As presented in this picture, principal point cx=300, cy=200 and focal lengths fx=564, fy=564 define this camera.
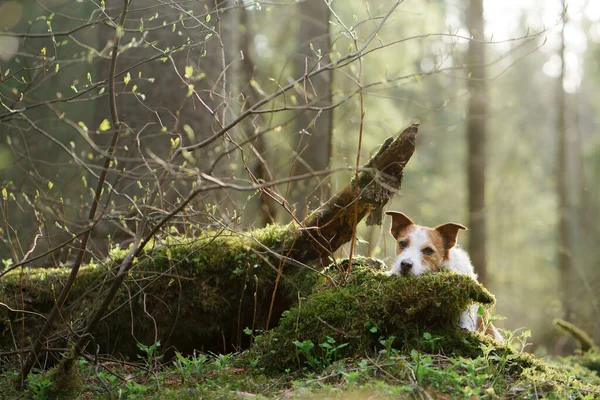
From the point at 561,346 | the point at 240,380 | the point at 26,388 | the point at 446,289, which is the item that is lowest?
the point at 561,346

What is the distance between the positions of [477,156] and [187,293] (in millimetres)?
9079

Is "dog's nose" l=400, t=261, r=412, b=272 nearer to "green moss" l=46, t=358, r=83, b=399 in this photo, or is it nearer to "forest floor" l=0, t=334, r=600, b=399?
"forest floor" l=0, t=334, r=600, b=399

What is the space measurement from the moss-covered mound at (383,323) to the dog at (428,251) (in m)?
0.52

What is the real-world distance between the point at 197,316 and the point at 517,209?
21.1 m

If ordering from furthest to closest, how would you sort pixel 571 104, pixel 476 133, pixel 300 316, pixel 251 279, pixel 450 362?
pixel 571 104, pixel 476 133, pixel 251 279, pixel 300 316, pixel 450 362

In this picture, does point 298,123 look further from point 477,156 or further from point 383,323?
point 383,323

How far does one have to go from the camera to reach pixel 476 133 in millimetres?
12984

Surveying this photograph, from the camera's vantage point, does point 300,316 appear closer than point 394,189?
Yes

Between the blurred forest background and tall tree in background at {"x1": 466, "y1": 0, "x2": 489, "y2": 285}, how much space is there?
45 millimetres

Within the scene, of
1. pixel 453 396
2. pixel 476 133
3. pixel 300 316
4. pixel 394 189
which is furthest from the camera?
pixel 476 133

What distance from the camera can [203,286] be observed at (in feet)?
18.2

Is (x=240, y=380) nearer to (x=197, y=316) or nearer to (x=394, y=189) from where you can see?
(x=197, y=316)

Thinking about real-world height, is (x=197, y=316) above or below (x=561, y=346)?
above

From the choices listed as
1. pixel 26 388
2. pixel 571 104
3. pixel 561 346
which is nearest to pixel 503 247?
pixel 571 104
